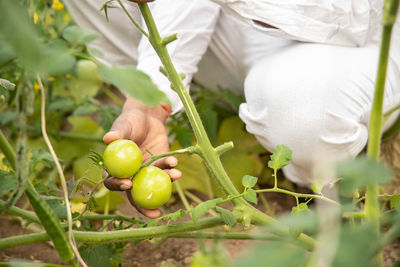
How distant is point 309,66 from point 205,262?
0.87 meters

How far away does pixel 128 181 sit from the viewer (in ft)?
2.81

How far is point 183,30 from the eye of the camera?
1335mm

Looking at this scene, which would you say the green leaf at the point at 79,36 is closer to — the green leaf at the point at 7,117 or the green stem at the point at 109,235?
the green stem at the point at 109,235

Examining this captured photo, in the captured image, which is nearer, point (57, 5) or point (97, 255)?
point (97, 255)

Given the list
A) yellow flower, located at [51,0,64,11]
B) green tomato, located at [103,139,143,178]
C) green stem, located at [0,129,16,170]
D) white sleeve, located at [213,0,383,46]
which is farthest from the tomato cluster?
yellow flower, located at [51,0,64,11]

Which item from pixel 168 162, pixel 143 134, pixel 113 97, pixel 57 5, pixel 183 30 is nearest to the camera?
pixel 168 162

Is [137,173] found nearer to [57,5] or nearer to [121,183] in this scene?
[121,183]

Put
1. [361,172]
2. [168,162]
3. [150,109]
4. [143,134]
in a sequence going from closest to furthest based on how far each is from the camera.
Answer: [361,172] < [168,162] < [143,134] < [150,109]

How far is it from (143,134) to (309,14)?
48 cm

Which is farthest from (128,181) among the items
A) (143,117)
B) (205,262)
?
(205,262)

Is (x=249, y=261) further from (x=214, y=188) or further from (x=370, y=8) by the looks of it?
(x=214, y=188)

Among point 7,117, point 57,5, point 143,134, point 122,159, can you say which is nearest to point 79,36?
point 122,159

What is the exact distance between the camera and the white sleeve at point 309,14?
1109 mm

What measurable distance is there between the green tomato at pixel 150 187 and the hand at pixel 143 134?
23 millimetres
